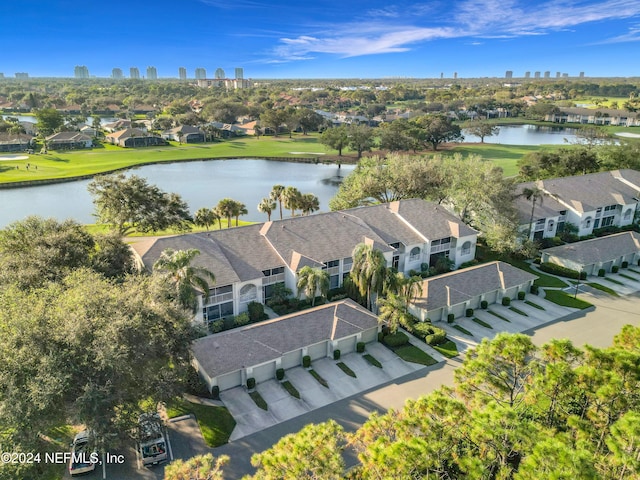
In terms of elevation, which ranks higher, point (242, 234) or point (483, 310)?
point (242, 234)

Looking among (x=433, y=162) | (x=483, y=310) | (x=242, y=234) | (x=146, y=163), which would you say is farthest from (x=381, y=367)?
(x=146, y=163)

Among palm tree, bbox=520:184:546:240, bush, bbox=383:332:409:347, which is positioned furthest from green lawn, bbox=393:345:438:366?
palm tree, bbox=520:184:546:240

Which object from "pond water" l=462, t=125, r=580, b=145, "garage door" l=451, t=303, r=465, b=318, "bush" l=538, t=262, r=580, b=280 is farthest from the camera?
"pond water" l=462, t=125, r=580, b=145

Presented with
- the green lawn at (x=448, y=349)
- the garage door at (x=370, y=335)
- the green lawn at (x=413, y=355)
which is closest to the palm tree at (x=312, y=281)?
the garage door at (x=370, y=335)

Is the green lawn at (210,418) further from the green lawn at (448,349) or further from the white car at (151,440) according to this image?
the green lawn at (448,349)

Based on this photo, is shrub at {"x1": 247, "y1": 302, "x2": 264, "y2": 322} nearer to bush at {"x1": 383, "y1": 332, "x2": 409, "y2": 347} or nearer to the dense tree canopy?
bush at {"x1": 383, "y1": 332, "x2": 409, "y2": 347}

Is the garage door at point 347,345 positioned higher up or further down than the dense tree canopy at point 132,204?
further down

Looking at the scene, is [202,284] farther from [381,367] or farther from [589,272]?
[589,272]
